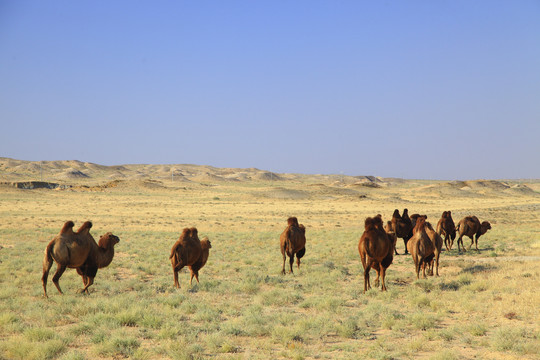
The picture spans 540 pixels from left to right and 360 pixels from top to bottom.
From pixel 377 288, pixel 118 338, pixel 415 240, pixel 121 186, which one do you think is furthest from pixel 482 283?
pixel 121 186

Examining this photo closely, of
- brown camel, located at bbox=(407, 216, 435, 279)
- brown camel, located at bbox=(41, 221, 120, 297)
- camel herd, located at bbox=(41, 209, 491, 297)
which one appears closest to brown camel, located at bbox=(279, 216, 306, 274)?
camel herd, located at bbox=(41, 209, 491, 297)

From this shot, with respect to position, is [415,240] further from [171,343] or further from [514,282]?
[171,343]

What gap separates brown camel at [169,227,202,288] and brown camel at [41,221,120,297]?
1.68m

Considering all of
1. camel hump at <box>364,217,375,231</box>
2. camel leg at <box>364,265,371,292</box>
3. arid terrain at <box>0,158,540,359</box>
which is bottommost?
arid terrain at <box>0,158,540,359</box>

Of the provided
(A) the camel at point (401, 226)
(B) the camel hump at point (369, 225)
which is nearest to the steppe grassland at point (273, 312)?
(A) the camel at point (401, 226)

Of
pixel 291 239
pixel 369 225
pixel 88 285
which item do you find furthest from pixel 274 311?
pixel 88 285

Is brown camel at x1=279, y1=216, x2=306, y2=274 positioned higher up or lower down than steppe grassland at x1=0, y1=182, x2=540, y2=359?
higher up

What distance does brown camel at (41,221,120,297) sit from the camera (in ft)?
34.3

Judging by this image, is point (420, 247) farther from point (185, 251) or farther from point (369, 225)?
point (185, 251)

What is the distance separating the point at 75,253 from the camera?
10531 mm

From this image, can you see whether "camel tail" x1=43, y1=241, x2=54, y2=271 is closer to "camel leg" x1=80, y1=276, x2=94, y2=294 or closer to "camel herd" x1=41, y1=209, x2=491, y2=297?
"camel herd" x1=41, y1=209, x2=491, y2=297

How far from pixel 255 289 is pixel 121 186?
85771mm

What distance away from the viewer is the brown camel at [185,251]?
39.0 ft

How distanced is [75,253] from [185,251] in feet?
9.12
